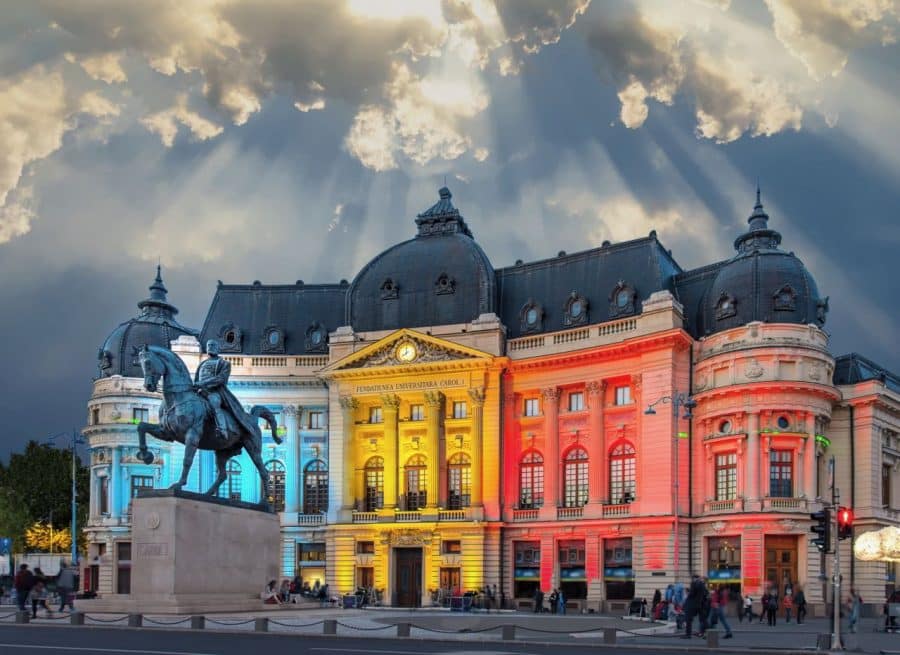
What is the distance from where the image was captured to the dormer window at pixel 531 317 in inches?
3216

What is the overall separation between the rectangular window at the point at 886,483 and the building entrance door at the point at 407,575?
3108 centimetres

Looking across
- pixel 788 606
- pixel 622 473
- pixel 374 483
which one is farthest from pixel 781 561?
pixel 374 483

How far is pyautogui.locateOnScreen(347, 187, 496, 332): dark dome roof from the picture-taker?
83750mm

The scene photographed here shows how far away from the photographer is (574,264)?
270 feet

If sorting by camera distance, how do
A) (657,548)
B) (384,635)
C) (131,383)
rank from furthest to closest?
(131,383)
(657,548)
(384,635)

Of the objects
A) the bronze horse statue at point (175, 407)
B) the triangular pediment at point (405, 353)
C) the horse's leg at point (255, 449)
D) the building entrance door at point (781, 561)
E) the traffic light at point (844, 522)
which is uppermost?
the triangular pediment at point (405, 353)

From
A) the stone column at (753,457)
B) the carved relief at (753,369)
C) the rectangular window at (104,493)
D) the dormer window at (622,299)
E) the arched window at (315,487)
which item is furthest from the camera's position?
the rectangular window at (104,493)

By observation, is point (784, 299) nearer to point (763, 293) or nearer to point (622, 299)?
point (763, 293)

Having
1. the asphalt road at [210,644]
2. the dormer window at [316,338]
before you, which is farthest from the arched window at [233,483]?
the asphalt road at [210,644]

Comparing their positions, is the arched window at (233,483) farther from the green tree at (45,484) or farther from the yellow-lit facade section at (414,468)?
the green tree at (45,484)

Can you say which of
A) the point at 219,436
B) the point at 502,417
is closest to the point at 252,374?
the point at 502,417

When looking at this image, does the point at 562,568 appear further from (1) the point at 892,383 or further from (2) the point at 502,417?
(1) the point at 892,383

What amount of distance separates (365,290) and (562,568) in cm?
2628

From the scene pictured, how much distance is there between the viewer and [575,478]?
253ft
